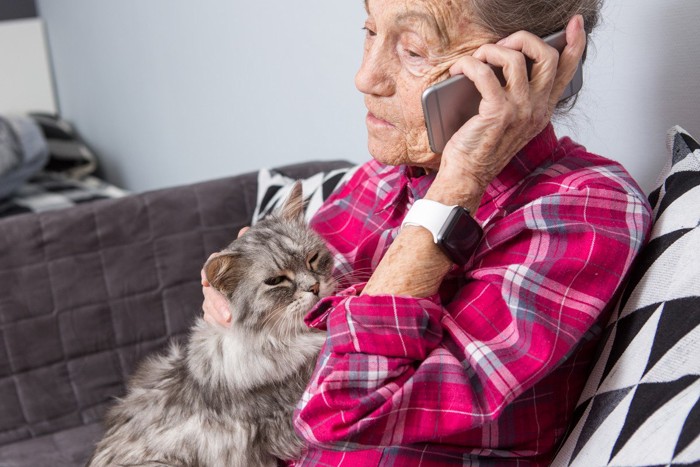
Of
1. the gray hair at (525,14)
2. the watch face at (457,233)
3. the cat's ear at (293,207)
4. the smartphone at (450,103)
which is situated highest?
the gray hair at (525,14)

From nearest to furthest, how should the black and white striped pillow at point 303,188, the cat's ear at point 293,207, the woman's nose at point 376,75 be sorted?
the woman's nose at point 376,75 < the cat's ear at point 293,207 < the black and white striped pillow at point 303,188

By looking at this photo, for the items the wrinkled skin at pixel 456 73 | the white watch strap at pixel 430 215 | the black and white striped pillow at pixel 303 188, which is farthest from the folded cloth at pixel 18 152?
the white watch strap at pixel 430 215

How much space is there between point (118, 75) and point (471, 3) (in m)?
2.84

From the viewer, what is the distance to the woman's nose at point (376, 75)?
1.20 meters

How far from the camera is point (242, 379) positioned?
1299mm

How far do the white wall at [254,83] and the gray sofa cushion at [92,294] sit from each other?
0.37 meters

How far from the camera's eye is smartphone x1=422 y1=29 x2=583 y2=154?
108 cm

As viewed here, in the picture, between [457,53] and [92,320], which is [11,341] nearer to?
[92,320]

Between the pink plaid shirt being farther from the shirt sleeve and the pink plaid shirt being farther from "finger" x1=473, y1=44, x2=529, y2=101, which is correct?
"finger" x1=473, y1=44, x2=529, y2=101

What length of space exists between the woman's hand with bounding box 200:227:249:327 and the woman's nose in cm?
42

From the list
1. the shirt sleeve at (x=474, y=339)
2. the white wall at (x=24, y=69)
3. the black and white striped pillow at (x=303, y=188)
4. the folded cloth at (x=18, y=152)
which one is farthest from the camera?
the white wall at (x=24, y=69)

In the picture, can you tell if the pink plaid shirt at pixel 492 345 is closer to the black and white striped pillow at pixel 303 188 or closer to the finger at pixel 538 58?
the finger at pixel 538 58

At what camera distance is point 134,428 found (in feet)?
4.41

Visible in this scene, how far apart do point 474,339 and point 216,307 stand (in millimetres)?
564
